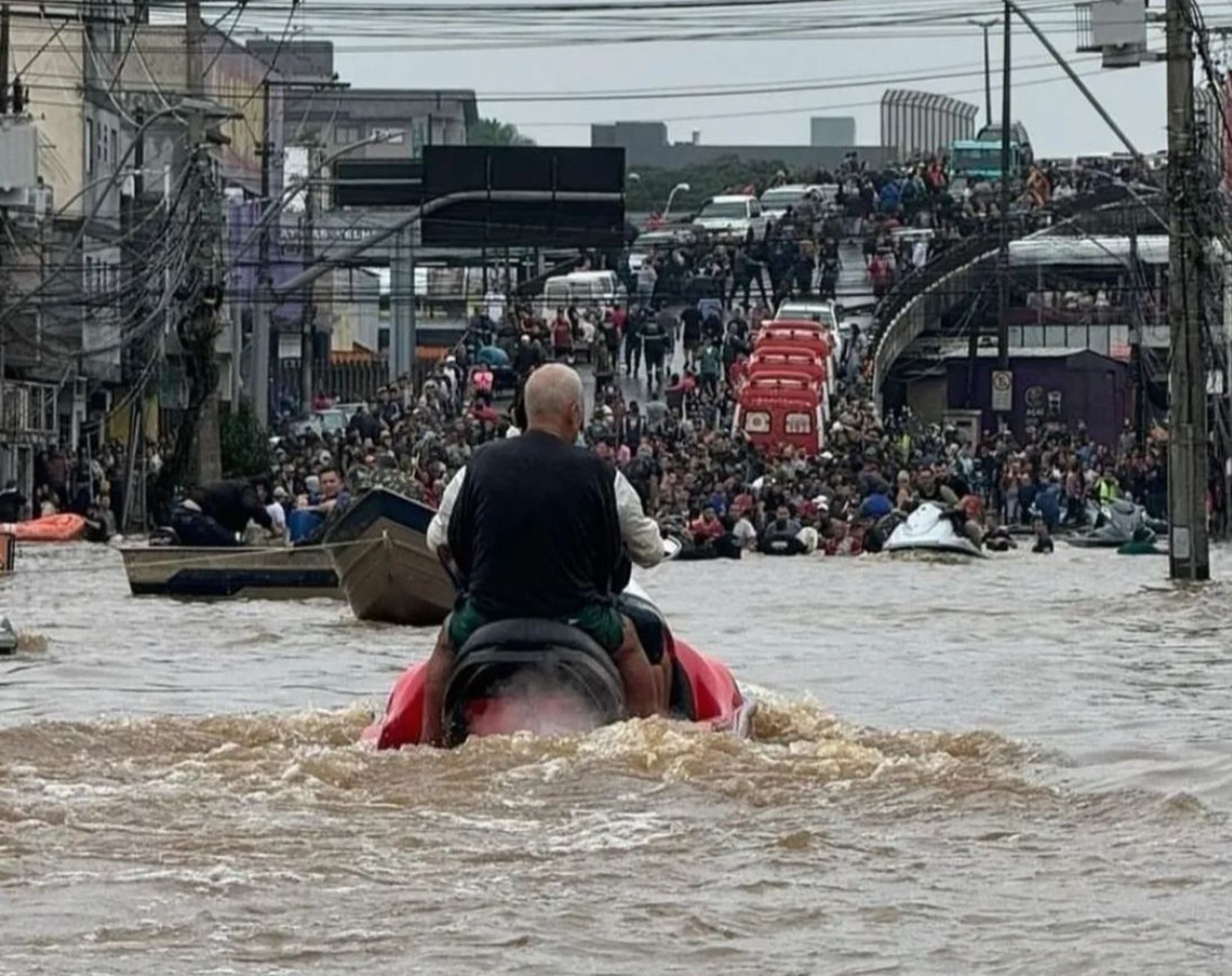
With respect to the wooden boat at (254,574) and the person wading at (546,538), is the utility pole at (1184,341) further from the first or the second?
the person wading at (546,538)

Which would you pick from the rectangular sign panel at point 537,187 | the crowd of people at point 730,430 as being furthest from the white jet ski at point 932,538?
the rectangular sign panel at point 537,187

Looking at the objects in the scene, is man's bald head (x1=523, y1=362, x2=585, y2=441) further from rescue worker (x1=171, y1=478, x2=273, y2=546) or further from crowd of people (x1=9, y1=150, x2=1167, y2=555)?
rescue worker (x1=171, y1=478, x2=273, y2=546)

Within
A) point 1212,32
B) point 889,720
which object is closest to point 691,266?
point 1212,32

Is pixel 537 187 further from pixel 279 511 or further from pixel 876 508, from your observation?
pixel 279 511

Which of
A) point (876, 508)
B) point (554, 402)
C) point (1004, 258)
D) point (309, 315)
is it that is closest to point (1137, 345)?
point (1004, 258)

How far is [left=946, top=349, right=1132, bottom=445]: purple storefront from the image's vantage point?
7425cm

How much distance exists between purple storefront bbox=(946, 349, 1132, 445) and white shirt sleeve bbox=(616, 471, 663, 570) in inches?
2401

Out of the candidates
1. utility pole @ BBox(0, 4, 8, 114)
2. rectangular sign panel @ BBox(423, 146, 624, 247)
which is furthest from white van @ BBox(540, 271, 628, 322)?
utility pole @ BBox(0, 4, 8, 114)

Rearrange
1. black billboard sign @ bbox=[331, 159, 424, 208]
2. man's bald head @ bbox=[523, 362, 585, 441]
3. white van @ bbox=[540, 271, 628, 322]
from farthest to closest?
black billboard sign @ bbox=[331, 159, 424, 208]
white van @ bbox=[540, 271, 628, 322]
man's bald head @ bbox=[523, 362, 585, 441]

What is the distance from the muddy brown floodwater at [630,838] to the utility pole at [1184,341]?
52.9ft

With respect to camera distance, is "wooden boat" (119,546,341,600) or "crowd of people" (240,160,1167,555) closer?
"wooden boat" (119,546,341,600)

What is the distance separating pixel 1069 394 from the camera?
246ft

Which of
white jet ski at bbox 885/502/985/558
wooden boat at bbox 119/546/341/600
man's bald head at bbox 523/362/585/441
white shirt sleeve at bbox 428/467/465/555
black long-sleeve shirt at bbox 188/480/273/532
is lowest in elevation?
white jet ski at bbox 885/502/985/558

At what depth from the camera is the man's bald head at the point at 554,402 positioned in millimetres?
12703
